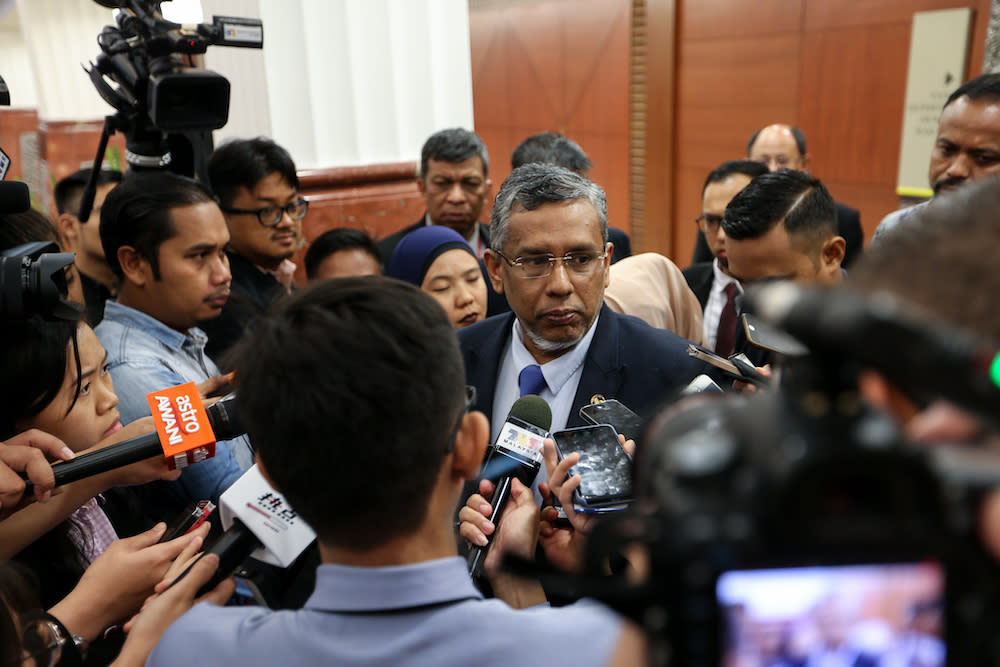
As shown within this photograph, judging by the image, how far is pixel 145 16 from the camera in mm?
2090

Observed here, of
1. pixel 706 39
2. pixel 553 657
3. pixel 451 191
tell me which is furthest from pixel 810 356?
pixel 706 39

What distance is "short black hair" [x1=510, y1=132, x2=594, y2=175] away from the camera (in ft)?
10.9

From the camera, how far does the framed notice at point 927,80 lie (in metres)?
3.83

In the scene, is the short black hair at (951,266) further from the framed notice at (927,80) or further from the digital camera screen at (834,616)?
the framed notice at (927,80)

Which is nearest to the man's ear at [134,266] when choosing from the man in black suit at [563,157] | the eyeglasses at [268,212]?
the eyeglasses at [268,212]

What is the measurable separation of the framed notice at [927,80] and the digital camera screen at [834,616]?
426 centimetres

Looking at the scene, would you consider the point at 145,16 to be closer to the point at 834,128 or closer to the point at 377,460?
the point at 377,460

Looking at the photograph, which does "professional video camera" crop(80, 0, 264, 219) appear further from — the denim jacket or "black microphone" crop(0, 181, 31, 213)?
"black microphone" crop(0, 181, 31, 213)

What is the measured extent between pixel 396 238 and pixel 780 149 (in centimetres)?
211

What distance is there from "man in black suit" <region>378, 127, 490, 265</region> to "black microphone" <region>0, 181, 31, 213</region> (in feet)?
6.24

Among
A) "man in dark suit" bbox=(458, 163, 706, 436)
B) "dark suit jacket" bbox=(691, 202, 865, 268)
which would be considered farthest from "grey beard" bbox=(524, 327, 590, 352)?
"dark suit jacket" bbox=(691, 202, 865, 268)

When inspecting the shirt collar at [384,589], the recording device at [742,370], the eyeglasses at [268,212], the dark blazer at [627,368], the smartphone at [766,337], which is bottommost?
the dark blazer at [627,368]

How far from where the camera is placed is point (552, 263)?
174 cm

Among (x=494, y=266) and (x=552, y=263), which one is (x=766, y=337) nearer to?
(x=552, y=263)
